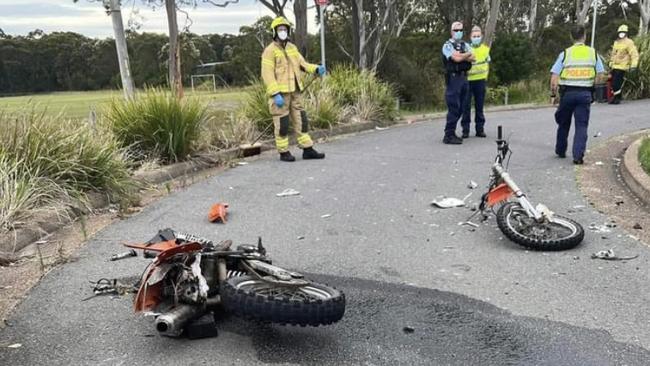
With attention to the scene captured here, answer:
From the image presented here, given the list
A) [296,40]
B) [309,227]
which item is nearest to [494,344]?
→ [309,227]

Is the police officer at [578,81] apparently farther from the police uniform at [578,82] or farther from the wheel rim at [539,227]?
the wheel rim at [539,227]

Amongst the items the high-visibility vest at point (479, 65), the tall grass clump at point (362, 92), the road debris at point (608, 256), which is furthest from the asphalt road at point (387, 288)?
the tall grass clump at point (362, 92)

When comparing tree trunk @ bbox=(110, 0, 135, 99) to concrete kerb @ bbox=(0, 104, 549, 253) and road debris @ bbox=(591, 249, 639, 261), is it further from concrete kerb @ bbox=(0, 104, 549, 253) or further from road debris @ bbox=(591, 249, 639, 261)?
road debris @ bbox=(591, 249, 639, 261)

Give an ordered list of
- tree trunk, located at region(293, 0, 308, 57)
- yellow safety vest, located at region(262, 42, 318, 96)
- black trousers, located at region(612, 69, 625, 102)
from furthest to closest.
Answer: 1. tree trunk, located at region(293, 0, 308, 57)
2. black trousers, located at region(612, 69, 625, 102)
3. yellow safety vest, located at region(262, 42, 318, 96)

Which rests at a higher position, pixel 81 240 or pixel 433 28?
pixel 433 28

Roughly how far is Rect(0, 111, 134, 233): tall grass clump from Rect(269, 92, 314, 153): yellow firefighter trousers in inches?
106

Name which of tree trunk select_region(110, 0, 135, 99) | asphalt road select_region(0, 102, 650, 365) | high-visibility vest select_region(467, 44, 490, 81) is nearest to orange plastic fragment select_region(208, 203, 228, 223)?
asphalt road select_region(0, 102, 650, 365)

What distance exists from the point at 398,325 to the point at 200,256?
129 centimetres

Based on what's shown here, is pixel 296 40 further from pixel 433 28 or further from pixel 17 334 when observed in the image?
pixel 433 28

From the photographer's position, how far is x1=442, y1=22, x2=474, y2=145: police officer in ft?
33.7

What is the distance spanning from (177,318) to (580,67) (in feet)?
22.5

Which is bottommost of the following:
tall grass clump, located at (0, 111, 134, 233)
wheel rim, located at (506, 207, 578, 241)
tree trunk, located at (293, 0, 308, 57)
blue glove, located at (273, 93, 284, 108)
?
wheel rim, located at (506, 207, 578, 241)

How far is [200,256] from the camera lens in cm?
366

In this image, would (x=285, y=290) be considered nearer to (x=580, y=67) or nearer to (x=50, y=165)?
(x=50, y=165)
